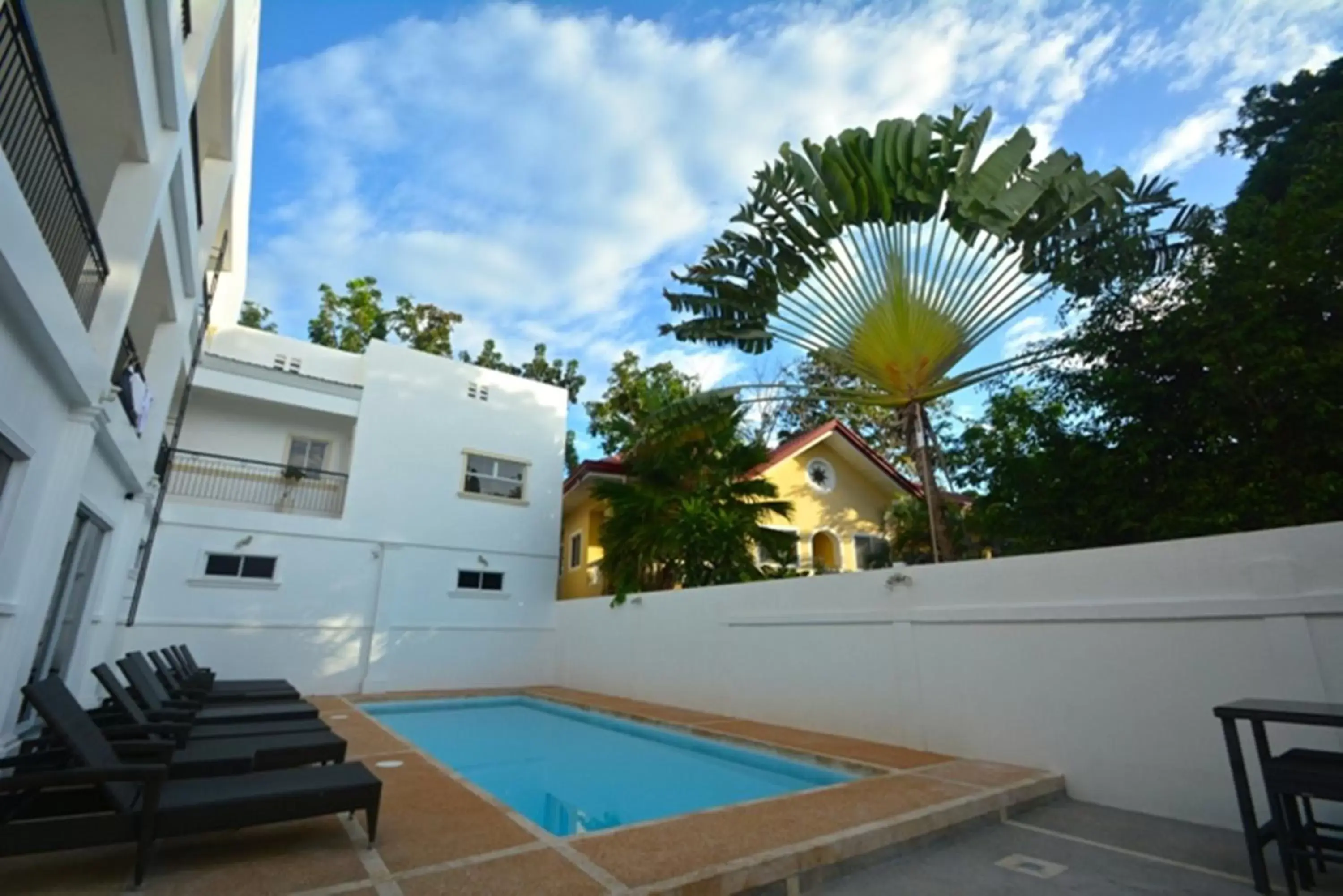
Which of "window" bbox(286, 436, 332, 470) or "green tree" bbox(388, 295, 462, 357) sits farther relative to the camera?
"green tree" bbox(388, 295, 462, 357)

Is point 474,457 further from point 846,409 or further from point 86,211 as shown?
point 846,409

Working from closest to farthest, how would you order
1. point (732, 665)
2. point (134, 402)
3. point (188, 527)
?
1. point (134, 402)
2. point (732, 665)
3. point (188, 527)

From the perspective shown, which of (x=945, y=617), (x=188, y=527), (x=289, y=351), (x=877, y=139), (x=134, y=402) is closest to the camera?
(x=945, y=617)

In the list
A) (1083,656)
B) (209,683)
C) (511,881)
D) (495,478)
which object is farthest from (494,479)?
(1083,656)

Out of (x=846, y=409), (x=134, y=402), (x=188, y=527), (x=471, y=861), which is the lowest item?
(x=471, y=861)

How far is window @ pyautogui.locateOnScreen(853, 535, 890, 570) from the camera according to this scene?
19.0 meters

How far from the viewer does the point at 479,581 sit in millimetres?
15750

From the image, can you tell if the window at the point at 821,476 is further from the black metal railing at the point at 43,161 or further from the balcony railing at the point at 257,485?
the black metal railing at the point at 43,161

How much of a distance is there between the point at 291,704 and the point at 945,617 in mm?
8209

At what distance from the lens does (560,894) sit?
3.33 meters

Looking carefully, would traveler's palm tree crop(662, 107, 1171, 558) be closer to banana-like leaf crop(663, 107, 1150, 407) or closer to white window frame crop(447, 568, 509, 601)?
banana-like leaf crop(663, 107, 1150, 407)

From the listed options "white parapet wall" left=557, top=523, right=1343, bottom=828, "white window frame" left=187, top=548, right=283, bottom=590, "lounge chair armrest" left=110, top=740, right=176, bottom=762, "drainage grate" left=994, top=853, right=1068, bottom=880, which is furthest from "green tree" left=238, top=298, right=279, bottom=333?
"drainage grate" left=994, top=853, right=1068, bottom=880

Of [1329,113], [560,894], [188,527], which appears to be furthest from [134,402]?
[1329,113]

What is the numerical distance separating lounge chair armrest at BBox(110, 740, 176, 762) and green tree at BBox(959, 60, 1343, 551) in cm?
1087
